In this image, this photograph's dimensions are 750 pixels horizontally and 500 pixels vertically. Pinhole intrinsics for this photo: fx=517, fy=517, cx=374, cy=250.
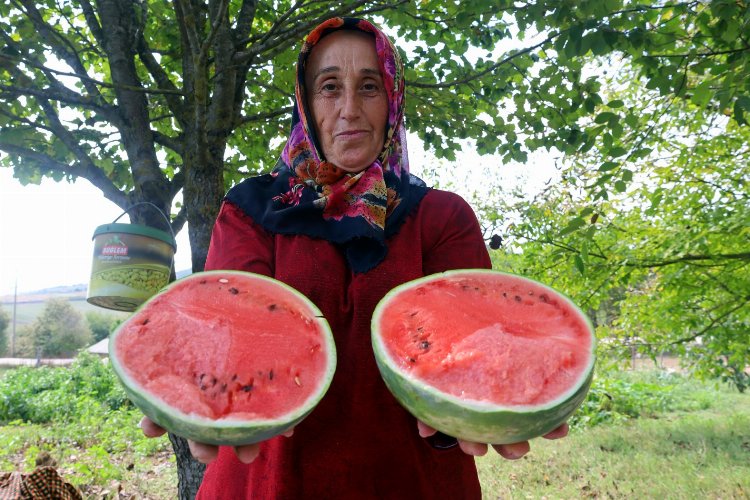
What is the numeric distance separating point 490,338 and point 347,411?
48 cm

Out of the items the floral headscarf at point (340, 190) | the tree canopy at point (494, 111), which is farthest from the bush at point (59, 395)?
the floral headscarf at point (340, 190)

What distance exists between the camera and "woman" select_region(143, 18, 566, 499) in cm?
147

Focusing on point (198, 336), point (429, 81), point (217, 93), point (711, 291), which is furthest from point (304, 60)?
point (711, 291)

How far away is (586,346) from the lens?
131 cm

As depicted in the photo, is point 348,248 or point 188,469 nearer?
point 348,248

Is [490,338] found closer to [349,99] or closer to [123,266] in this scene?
[349,99]

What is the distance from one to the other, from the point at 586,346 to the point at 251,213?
110cm

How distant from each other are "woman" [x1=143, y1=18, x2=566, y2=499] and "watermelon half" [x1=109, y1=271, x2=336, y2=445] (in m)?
0.10

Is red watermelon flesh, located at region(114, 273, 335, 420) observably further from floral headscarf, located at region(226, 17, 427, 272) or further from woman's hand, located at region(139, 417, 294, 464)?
floral headscarf, located at region(226, 17, 427, 272)

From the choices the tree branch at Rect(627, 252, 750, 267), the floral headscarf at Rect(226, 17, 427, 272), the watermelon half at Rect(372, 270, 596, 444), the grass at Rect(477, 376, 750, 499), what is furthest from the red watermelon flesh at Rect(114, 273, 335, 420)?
the grass at Rect(477, 376, 750, 499)

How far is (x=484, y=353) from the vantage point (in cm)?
130

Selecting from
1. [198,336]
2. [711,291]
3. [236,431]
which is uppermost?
[198,336]

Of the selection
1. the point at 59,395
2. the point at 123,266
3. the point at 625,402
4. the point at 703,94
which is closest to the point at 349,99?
the point at 123,266

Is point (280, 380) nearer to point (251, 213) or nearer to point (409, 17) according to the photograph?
point (251, 213)
